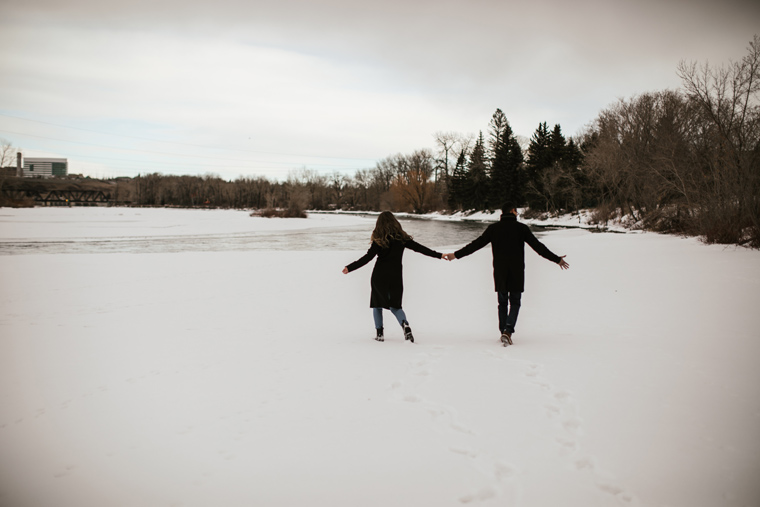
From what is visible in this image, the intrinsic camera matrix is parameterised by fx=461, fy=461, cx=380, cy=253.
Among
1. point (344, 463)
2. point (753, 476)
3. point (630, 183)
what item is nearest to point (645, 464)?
point (753, 476)

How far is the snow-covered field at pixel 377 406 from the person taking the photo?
3.11 meters

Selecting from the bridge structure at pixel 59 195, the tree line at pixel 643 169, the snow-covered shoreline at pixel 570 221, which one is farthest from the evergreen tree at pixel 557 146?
the bridge structure at pixel 59 195

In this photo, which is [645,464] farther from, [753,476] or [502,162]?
[502,162]

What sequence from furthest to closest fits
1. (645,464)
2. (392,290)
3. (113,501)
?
(392,290) < (645,464) < (113,501)

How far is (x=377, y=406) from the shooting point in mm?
4320

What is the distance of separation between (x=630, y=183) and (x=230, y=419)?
38063 mm

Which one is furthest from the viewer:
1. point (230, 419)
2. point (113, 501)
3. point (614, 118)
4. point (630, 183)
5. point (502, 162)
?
point (502, 162)

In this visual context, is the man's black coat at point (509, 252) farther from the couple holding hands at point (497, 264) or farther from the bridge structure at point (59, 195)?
the bridge structure at point (59, 195)

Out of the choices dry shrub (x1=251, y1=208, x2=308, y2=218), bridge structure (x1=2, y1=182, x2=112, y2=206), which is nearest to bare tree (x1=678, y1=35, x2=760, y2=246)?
dry shrub (x1=251, y1=208, x2=308, y2=218)

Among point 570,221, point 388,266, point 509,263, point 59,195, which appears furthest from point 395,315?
point 59,195

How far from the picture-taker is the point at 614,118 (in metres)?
41.0

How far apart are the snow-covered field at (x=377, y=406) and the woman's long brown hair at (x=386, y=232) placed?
4.96 ft

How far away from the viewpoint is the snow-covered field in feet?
10.2

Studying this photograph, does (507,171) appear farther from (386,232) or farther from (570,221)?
(386,232)
